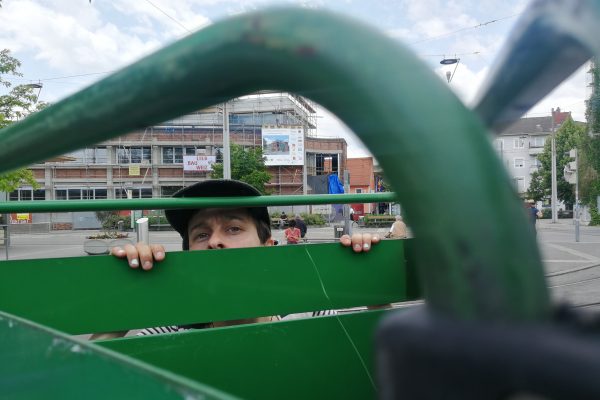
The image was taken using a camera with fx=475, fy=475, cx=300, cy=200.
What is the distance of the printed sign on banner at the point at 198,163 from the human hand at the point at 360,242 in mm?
34767

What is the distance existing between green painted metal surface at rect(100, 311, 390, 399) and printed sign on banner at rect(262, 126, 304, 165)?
34.6m

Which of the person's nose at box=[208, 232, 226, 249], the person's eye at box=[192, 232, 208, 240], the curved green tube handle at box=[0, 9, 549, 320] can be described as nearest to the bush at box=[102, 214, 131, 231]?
the person's eye at box=[192, 232, 208, 240]

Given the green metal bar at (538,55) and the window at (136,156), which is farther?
the window at (136,156)

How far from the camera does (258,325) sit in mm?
1427

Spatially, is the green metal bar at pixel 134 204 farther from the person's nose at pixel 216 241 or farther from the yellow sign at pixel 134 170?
the yellow sign at pixel 134 170

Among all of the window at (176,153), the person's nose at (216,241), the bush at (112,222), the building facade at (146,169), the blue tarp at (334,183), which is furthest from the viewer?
the window at (176,153)

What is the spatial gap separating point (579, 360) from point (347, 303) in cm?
145

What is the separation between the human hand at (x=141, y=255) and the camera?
1397 mm

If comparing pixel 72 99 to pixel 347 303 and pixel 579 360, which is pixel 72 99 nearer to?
pixel 579 360

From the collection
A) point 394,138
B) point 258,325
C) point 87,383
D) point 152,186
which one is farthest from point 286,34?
point 152,186

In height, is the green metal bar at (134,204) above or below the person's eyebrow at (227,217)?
above

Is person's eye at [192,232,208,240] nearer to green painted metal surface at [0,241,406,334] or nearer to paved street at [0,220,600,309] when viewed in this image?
green painted metal surface at [0,241,406,334]

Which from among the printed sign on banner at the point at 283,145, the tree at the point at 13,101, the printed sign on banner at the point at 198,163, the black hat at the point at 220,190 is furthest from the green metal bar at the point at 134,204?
the printed sign on banner at the point at 198,163

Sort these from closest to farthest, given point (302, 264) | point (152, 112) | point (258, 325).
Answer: point (152, 112) → point (258, 325) → point (302, 264)
